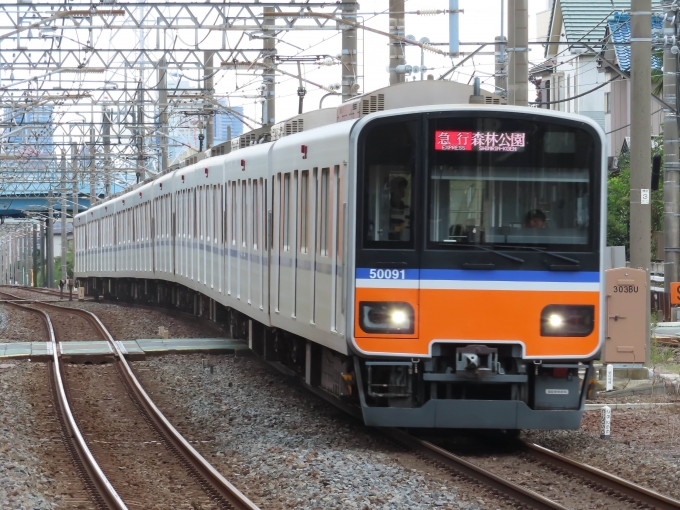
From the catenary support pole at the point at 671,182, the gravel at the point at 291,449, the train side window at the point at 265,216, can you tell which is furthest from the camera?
the catenary support pole at the point at 671,182

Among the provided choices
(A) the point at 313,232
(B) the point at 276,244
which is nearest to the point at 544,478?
(A) the point at 313,232

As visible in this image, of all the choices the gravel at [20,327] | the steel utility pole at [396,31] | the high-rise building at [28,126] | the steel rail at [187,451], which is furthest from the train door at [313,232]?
the high-rise building at [28,126]

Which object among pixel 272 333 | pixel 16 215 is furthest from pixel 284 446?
pixel 16 215

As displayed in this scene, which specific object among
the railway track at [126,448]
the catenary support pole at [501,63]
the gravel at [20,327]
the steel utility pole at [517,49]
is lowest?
the gravel at [20,327]

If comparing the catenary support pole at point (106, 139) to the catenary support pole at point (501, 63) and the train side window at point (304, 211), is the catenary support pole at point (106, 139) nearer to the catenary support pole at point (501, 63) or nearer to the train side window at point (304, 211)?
the catenary support pole at point (501, 63)

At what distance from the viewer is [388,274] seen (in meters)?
8.65

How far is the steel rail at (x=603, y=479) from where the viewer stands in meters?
6.90

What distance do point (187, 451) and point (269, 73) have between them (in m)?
14.3

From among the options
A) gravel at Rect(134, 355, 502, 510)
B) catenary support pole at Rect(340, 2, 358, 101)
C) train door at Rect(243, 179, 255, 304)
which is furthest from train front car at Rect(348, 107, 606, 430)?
catenary support pole at Rect(340, 2, 358, 101)

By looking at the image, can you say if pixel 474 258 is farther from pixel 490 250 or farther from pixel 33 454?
pixel 33 454

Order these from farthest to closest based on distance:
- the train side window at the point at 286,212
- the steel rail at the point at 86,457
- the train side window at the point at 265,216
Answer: the train side window at the point at 265,216 → the train side window at the point at 286,212 → the steel rail at the point at 86,457

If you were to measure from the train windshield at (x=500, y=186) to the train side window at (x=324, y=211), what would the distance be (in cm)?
114

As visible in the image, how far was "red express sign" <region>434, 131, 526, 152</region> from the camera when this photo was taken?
8688mm

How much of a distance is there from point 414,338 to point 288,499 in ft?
5.92
